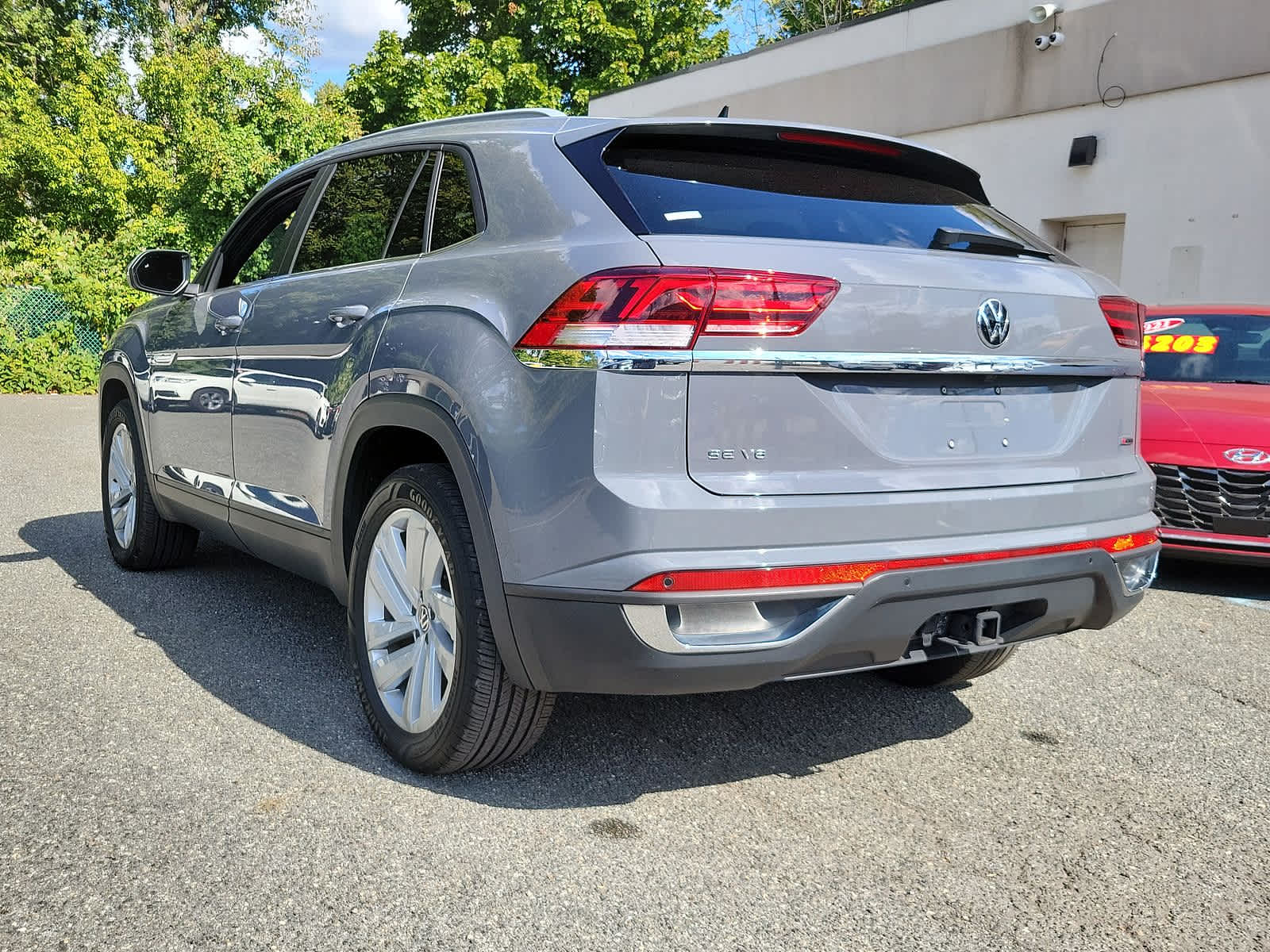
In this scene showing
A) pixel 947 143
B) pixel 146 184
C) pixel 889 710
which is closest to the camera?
pixel 889 710

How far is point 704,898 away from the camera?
2.50 m

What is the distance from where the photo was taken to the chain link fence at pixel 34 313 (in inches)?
635

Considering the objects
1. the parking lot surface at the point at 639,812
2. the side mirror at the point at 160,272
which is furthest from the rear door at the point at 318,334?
the side mirror at the point at 160,272

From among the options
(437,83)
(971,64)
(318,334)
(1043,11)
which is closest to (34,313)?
(437,83)

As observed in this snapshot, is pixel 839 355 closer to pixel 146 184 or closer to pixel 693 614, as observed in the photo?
pixel 693 614

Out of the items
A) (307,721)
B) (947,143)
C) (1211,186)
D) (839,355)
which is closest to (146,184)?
(947,143)

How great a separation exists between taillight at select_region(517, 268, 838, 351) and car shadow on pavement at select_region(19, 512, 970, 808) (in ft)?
4.18

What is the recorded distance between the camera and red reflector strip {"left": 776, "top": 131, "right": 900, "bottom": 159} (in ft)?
9.77

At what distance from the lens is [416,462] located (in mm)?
3246

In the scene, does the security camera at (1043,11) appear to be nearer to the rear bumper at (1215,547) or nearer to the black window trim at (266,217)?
the rear bumper at (1215,547)

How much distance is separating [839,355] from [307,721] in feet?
6.63

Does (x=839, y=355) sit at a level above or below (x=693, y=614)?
above

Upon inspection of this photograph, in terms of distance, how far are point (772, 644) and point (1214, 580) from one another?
4675 mm

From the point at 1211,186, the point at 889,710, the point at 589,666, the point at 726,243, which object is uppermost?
the point at 1211,186
